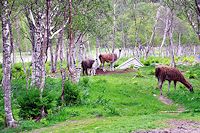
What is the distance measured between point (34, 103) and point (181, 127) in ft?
26.8

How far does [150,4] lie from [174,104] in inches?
1725

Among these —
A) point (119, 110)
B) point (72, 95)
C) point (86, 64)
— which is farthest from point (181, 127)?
point (86, 64)

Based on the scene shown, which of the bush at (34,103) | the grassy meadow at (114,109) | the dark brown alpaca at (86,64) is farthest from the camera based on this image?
the dark brown alpaca at (86,64)

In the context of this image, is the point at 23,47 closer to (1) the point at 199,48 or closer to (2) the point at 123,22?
(2) the point at 123,22

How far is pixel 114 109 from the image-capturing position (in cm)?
1955

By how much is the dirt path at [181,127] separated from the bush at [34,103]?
6755mm

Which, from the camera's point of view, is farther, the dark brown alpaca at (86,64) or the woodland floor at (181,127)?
the dark brown alpaca at (86,64)

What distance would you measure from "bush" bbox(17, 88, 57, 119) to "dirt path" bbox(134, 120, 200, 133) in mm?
6755

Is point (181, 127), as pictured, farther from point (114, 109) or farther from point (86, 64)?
point (86, 64)

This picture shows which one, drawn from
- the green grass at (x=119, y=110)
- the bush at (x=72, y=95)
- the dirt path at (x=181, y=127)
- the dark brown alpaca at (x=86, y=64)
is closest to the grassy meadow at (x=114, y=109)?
the green grass at (x=119, y=110)

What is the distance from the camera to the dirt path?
12.7 metres

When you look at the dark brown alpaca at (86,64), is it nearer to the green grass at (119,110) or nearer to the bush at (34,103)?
the green grass at (119,110)

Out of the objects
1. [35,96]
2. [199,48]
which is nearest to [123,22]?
[199,48]

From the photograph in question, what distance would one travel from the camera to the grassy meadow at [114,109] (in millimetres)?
15391
